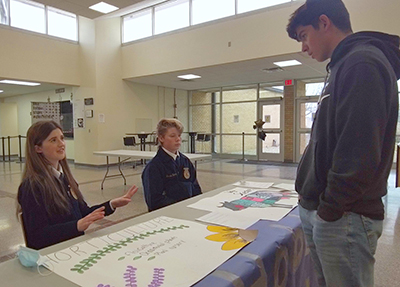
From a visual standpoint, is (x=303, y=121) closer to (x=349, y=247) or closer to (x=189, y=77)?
(x=189, y=77)

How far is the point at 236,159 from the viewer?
9.82 metres

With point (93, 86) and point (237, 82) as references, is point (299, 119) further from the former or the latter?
point (93, 86)

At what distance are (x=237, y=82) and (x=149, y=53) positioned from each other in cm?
300

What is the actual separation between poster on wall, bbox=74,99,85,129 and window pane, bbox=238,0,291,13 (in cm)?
495

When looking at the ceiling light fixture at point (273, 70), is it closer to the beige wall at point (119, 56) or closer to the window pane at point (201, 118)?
the beige wall at point (119, 56)

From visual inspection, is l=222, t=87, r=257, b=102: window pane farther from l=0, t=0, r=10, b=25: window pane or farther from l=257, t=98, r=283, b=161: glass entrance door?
l=0, t=0, r=10, b=25: window pane

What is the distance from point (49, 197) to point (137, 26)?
26.3 ft

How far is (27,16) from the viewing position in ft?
23.5

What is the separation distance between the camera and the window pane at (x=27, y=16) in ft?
22.7

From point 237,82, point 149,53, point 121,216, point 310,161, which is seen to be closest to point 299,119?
point 237,82

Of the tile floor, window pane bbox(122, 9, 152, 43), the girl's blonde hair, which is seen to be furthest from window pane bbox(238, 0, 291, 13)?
the girl's blonde hair

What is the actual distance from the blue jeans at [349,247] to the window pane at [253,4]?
19.7ft

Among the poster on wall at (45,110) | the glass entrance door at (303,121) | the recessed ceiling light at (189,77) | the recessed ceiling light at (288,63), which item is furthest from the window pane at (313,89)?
the poster on wall at (45,110)

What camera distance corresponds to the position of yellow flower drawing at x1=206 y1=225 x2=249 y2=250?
3.27 ft
